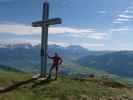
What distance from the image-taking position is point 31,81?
91.6 feet

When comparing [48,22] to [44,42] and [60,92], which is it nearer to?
[44,42]

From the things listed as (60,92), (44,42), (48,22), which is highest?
(48,22)

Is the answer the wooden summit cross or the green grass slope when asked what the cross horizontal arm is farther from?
the green grass slope

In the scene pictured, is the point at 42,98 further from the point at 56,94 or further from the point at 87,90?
the point at 87,90

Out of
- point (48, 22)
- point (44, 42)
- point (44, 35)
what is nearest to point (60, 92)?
point (44, 42)

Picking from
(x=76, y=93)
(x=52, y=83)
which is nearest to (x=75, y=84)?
(x=52, y=83)

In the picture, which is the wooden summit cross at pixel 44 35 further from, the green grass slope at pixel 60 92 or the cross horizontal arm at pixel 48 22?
the green grass slope at pixel 60 92

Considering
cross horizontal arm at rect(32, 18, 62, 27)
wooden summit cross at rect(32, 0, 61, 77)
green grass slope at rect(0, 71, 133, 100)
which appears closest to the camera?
green grass slope at rect(0, 71, 133, 100)

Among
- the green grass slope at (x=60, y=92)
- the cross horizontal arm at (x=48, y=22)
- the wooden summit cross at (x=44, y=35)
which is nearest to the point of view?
the green grass slope at (x=60, y=92)

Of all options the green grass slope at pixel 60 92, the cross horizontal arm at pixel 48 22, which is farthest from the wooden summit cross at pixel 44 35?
the green grass slope at pixel 60 92

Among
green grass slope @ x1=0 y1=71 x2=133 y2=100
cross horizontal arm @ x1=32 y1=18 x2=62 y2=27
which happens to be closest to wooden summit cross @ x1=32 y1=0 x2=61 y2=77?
cross horizontal arm @ x1=32 y1=18 x2=62 y2=27

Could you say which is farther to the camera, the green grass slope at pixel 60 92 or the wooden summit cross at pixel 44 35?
the wooden summit cross at pixel 44 35

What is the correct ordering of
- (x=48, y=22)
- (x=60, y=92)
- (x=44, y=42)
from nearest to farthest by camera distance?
1. (x=60, y=92)
2. (x=48, y=22)
3. (x=44, y=42)

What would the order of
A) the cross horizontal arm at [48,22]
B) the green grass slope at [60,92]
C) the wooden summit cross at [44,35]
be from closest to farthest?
1. the green grass slope at [60,92]
2. the cross horizontal arm at [48,22]
3. the wooden summit cross at [44,35]
